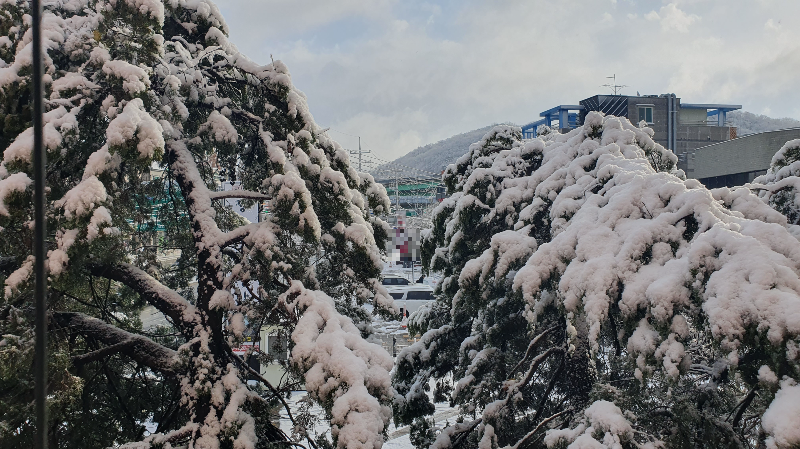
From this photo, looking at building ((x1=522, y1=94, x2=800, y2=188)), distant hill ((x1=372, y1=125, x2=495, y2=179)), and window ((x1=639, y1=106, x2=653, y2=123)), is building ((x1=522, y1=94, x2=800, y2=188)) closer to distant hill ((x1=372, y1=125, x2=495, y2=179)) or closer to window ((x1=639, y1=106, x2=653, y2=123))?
window ((x1=639, y1=106, x2=653, y2=123))

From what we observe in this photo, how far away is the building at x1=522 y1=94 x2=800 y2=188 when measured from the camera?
2305 cm

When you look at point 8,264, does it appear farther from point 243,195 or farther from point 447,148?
point 447,148

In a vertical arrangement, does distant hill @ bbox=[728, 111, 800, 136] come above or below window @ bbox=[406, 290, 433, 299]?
above

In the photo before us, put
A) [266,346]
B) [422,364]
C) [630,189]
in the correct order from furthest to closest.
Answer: [266,346] < [422,364] < [630,189]

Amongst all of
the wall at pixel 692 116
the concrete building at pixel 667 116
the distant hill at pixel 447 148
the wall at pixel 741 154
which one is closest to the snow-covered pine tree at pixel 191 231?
the wall at pixel 741 154

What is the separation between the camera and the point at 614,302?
3.64 m

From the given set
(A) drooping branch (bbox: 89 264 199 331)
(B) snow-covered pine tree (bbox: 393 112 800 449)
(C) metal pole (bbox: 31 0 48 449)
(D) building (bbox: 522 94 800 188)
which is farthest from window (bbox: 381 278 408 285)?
(C) metal pole (bbox: 31 0 48 449)

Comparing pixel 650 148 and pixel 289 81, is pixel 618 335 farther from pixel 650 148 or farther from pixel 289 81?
pixel 289 81

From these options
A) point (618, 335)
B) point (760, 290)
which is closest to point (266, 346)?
point (618, 335)

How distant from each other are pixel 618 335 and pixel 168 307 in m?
3.42

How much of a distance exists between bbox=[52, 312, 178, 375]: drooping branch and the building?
23.3m

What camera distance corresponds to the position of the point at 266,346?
1409 cm

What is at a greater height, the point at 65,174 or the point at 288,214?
A: the point at 65,174

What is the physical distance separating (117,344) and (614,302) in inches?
146
